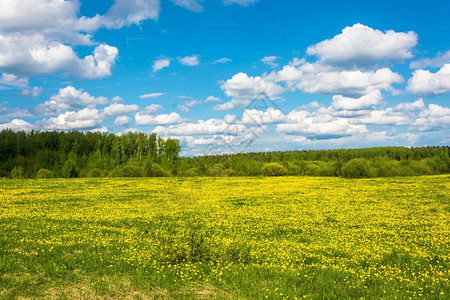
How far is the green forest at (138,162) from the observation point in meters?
96.4

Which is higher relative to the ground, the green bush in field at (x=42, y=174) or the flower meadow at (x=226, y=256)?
the flower meadow at (x=226, y=256)

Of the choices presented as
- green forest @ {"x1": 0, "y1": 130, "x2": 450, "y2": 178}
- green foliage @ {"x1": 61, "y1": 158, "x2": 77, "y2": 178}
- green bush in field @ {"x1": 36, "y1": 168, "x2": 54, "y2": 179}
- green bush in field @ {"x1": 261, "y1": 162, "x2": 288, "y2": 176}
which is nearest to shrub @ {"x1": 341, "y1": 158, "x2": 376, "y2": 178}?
green forest @ {"x1": 0, "y1": 130, "x2": 450, "y2": 178}

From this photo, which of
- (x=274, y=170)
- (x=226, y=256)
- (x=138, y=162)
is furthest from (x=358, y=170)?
(x=226, y=256)

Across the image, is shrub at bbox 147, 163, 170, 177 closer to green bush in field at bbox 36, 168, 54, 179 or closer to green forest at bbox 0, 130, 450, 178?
green forest at bbox 0, 130, 450, 178

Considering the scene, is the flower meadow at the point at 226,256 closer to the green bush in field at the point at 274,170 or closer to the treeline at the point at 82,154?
the treeline at the point at 82,154

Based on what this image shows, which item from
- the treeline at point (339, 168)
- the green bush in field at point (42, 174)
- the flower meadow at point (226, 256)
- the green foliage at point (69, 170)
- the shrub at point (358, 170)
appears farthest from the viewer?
the green foliage at point (69, 170)

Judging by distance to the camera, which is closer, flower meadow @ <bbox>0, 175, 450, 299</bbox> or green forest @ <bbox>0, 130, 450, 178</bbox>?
flower meadow @ <bbox>0, 175, 450, 299</bbox>

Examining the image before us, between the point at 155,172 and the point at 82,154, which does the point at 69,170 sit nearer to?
the point at 155,172

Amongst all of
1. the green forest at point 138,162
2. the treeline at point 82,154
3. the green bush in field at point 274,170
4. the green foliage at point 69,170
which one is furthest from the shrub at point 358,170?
the green foliage at point 69,170

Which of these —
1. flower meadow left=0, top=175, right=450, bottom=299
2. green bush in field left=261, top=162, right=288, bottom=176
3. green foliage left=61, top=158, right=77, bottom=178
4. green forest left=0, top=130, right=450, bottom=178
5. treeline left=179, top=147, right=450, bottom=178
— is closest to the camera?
flower meadow left=0, top=175, right=450, bottom=299

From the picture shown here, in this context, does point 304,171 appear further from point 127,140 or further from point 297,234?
point 297,234

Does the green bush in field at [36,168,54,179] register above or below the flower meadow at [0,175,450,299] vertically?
below

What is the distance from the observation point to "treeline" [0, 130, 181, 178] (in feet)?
347

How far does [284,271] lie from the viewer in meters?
11.2
